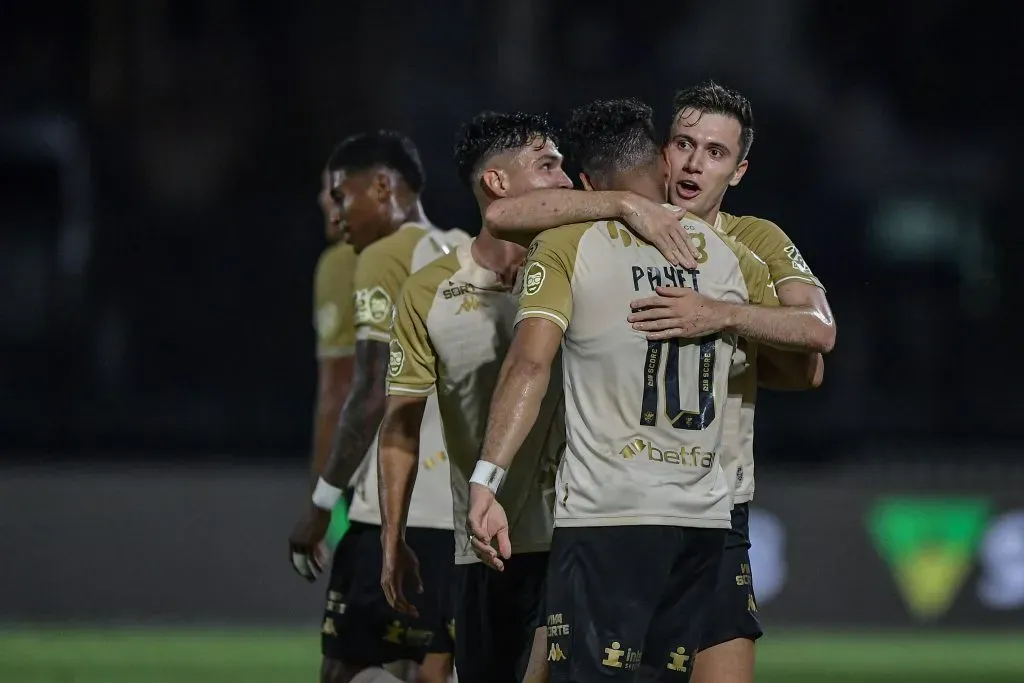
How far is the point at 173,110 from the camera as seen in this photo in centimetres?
1415

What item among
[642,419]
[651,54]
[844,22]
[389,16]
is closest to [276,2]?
[389,16]

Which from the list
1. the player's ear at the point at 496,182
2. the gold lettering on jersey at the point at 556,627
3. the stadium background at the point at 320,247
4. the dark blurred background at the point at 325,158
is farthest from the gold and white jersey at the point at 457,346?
the dark blurred background at the point at 325,158

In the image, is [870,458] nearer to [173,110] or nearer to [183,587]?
[183,587]

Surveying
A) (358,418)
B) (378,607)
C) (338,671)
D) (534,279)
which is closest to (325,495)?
(358,418)

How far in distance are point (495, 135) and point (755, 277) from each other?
3.26 ft

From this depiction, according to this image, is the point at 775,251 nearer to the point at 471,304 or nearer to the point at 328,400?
the point at 471,304

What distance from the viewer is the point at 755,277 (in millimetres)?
4371

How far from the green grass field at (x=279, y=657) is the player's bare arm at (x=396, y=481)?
3.98 meters

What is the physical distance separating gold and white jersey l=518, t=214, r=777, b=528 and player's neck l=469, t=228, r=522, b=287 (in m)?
0.63

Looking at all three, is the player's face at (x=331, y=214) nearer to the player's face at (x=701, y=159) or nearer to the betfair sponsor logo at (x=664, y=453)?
the player's face at (x=701, y=159)

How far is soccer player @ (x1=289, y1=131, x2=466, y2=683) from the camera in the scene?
18.0 feet

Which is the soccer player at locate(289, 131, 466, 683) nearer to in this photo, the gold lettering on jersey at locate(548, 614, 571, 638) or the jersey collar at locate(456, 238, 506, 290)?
the jersey collar at locate(456, 238, 506, 290)

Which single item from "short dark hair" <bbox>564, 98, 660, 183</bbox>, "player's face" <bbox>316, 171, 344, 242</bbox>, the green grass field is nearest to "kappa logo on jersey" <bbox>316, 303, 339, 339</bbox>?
"player's face" <bbox>316, 171, 344, 242</bbox>

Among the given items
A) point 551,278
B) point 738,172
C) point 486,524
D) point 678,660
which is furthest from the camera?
point 738,172
